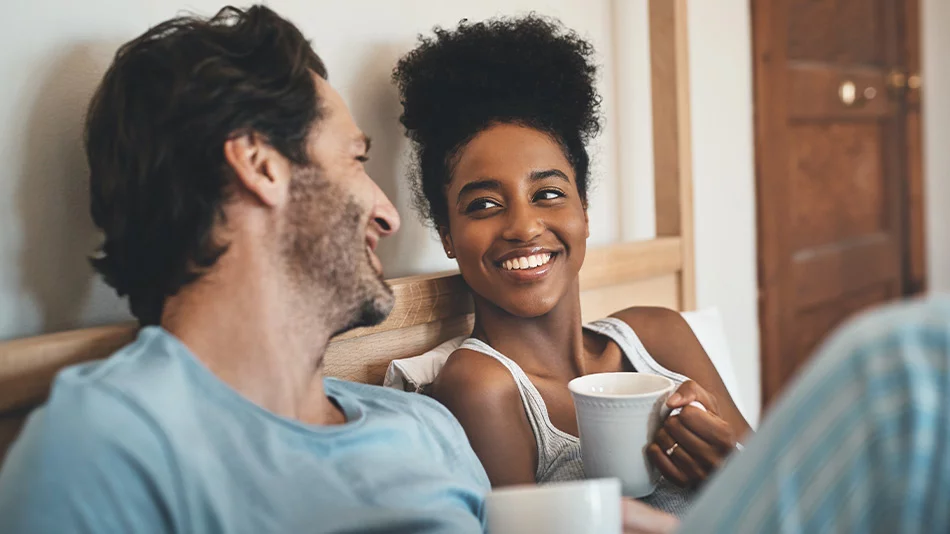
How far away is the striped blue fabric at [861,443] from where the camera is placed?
474 millimetres

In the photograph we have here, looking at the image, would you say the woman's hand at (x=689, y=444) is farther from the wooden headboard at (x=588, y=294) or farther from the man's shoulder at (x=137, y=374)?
the man's shoulder at (x=137, y=374)

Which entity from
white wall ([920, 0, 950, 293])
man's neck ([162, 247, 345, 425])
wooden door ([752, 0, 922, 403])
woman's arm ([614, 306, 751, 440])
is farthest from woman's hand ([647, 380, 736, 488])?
white wall ([920, 0, 950, 293])

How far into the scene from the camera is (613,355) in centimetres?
120

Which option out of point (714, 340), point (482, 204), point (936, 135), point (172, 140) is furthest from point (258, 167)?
point (936, 135)

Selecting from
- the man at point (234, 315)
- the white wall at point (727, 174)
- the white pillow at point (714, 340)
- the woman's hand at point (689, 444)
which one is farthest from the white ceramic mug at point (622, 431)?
the white wall at point (727, 174)

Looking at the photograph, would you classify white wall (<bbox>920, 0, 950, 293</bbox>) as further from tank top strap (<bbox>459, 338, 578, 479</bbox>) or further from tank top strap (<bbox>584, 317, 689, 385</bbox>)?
tank top strap (<bbox>459, 338, 578, 479</bbox>)

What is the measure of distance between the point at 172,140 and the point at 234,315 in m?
0.16

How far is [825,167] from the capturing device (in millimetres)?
2455

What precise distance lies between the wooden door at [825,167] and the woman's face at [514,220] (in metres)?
1.18

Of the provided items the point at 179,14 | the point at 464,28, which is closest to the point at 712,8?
the point at 464,28

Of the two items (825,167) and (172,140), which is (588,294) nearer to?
(172,140)

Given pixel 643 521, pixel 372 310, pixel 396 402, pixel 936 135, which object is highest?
pixel 936 135

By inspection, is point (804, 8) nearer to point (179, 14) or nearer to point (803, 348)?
point (803, 348)

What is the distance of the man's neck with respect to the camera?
29.8 inches
